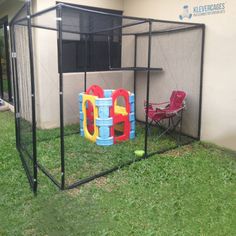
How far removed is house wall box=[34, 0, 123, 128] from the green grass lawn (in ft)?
5.95

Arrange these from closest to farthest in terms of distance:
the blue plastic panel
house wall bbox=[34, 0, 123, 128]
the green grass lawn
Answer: the green grass lawn, the blue plastic panel, house wall bbox=[34, 0, 123, 128]

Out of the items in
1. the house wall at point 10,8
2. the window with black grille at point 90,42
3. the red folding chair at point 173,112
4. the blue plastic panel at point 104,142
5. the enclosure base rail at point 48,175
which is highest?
the house wall at point 10,8

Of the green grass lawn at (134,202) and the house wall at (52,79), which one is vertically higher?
the house wall at (52,79)

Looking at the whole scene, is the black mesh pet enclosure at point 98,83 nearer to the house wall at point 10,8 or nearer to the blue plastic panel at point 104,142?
the blue plastic panel at point 104,142

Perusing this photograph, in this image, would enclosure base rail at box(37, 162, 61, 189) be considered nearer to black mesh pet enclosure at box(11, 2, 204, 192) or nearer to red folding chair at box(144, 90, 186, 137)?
black mesh pet enclosure at box(11, 2, 204, 192)

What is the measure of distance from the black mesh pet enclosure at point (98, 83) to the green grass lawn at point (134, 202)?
251 millimetres

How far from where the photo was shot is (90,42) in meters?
5.91

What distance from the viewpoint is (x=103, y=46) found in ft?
20.0

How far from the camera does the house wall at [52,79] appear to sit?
17.8 feet

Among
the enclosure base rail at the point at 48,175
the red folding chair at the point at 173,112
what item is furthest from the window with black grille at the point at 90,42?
the enclosure base rail at the point at 48,175

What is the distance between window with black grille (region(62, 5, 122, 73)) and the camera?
216 inches

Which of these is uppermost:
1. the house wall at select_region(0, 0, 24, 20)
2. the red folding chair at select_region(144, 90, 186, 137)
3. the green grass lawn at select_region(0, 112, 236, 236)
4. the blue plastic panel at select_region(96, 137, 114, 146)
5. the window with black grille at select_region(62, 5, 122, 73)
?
the house wall at select_region(0, 0, 24, 20)

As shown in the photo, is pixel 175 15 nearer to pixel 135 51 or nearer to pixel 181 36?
pixel 181 36

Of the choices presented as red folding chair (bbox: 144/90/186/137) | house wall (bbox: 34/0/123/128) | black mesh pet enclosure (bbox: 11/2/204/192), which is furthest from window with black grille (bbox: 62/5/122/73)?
red folding chair (bbox: 144/90/186/137)
